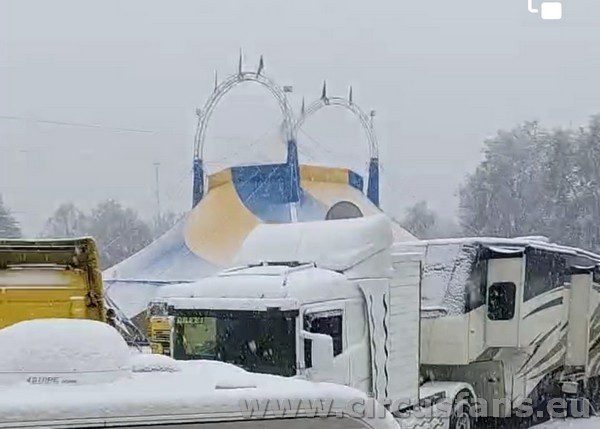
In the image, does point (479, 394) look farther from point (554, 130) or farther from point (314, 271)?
point (554, 130)

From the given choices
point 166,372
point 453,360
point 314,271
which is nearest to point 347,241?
point 314,271

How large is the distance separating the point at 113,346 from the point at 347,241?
5.69 m

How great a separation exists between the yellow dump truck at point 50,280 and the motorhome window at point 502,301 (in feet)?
14.5

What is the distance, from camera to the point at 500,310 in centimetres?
980

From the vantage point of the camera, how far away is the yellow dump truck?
283 inches

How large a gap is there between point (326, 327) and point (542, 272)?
143 inches

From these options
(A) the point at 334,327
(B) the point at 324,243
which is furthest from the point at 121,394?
(B) the point at 324,243

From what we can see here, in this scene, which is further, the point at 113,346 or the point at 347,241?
the point at 347,241

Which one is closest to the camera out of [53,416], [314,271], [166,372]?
[53,416]

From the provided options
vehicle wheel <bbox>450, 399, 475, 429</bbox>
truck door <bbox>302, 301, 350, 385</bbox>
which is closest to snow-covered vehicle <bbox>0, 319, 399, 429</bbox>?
truck door <bbox>302, 301, 350, 385</bbox>

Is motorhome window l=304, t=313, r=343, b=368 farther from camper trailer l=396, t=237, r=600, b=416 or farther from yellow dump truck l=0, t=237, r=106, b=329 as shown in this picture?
camper trailer l=396, t=237, r=600, b=416

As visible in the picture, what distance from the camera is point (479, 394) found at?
10.2 meters

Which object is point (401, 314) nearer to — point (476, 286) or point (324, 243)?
point (324, 243)

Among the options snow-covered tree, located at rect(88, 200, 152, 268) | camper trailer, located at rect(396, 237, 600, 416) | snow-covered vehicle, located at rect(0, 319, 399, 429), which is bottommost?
snow-covered tree, located at rect(88, 200, 152, 268)
